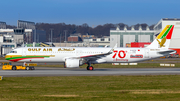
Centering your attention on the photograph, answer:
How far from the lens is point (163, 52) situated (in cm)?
4422

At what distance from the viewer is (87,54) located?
144 feet

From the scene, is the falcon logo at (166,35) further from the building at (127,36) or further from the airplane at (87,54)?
the building at (127,36)

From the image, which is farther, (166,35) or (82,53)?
(166,35)

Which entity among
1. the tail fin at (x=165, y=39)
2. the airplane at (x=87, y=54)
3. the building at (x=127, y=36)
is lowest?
the airplane at (x=87, y=54)

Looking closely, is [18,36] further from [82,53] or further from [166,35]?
[166,35]

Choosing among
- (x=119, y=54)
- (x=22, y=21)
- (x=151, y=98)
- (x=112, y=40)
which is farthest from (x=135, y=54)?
(x=22, y=21)

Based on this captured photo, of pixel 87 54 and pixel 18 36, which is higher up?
pixel 18 36

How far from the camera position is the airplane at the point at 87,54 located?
42.8 metres

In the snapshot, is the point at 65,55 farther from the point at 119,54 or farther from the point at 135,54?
the point at 135,54

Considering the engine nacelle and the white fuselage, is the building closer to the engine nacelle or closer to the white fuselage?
the white fuselage

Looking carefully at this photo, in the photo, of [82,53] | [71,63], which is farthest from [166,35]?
[71,63]

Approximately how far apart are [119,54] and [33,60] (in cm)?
1488

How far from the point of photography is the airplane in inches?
1687

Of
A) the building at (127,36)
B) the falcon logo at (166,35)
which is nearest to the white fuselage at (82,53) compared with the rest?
the falcon logo at (166,35)
